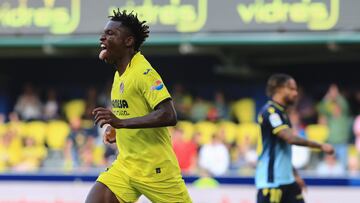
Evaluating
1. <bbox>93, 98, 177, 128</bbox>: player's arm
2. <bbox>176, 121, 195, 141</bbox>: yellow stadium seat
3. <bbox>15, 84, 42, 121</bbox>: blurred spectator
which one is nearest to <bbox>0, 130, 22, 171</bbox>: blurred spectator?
<bbox>15, 84, 42, 121</bbox>: blurred spectator

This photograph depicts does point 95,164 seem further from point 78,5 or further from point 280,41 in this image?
point 280,41

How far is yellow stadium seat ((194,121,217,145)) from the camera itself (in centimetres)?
1608

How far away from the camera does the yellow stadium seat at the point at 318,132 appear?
1562 centimetres

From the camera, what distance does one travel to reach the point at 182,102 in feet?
57.4

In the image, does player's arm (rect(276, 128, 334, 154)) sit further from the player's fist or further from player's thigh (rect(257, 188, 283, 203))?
the player's fist

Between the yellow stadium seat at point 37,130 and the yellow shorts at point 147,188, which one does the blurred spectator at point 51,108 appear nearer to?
the yellow stadium seat at point 37,130

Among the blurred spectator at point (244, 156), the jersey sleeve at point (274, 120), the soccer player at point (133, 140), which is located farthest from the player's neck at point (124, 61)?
the blurred spectator at point (244, 156)

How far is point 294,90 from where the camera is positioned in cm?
927

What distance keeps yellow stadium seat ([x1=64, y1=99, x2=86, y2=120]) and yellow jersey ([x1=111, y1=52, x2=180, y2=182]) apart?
1130cm

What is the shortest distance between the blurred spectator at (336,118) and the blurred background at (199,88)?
0.02 meters

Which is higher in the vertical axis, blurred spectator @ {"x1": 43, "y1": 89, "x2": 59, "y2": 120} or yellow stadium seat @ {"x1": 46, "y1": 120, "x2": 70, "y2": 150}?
blurred spectator @ {"x1": 43, "y1": 89, "x2": 59, "y2": 120}

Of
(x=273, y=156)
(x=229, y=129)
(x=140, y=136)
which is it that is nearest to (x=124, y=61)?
(x=140, y=136)

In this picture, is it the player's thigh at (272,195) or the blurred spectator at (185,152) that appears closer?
the player's thigh at (272,195)

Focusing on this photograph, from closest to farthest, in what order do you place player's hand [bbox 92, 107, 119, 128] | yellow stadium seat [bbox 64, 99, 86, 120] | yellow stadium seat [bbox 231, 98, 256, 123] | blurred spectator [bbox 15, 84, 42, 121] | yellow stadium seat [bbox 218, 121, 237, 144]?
player's hand [bbox 92, 107, 119, 128] < yellow stadium seat [bbox 218, 121, 237, 144] < yellow stadium seat [bbox 231, 98, 256, 123] < blurred spectator [bbox 15, 84, 42, 121] < yellow stadium seat [bbox 64, 99, 86, 120]
